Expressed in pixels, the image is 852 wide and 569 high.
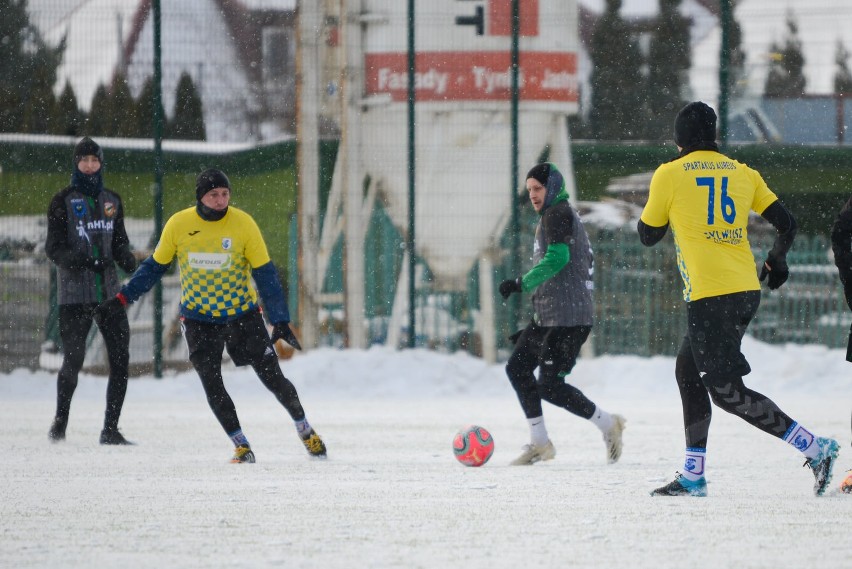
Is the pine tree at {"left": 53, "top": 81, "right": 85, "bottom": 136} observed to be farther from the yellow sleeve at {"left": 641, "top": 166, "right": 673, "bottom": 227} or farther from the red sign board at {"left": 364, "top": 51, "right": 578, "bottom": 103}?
the yellow sleeve at {"left": 641, "top": 166, "right": 673, "bottom": 227}

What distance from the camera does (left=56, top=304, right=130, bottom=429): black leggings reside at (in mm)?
9188

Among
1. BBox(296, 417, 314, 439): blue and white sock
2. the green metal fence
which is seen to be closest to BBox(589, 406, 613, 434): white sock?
BBox(296, 417, 314, 439): blue and white sock

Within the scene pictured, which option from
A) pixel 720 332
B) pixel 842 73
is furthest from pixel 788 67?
pixel 720 332

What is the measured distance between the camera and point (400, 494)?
6.72 meters

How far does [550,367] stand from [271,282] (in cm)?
170

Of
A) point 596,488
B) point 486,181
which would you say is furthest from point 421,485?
point 486,181

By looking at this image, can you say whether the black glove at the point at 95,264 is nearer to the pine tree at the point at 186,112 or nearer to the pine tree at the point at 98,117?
the pine tree at the point at 186,112

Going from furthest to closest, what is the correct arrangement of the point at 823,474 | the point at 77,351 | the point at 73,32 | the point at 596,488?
the point at 73,32
the point at 77,351
the point at 596,488
the point at 823,474

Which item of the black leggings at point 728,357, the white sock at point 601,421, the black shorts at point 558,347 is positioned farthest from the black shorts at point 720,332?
the white sock at point 601,421

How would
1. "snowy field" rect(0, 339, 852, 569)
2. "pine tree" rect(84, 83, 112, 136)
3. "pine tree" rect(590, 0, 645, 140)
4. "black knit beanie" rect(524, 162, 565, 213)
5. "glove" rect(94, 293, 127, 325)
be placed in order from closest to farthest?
"snowy field" rect(0, 339, 852, 569) → "black knit beanie" rect(524, 162, 565, 213) → "glove" rect(94, 293, 127, 325) → "pine tree" rect(84, 83, 112, 136) → "pine tree" rect(590, 0, 645, 140)

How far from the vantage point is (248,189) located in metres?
14.5

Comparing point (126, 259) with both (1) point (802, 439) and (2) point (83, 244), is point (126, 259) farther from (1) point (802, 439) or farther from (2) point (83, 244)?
(1) point (802, 439)

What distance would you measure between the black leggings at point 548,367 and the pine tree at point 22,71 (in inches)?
305

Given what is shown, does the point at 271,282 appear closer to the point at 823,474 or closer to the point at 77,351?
the point at 77,351
